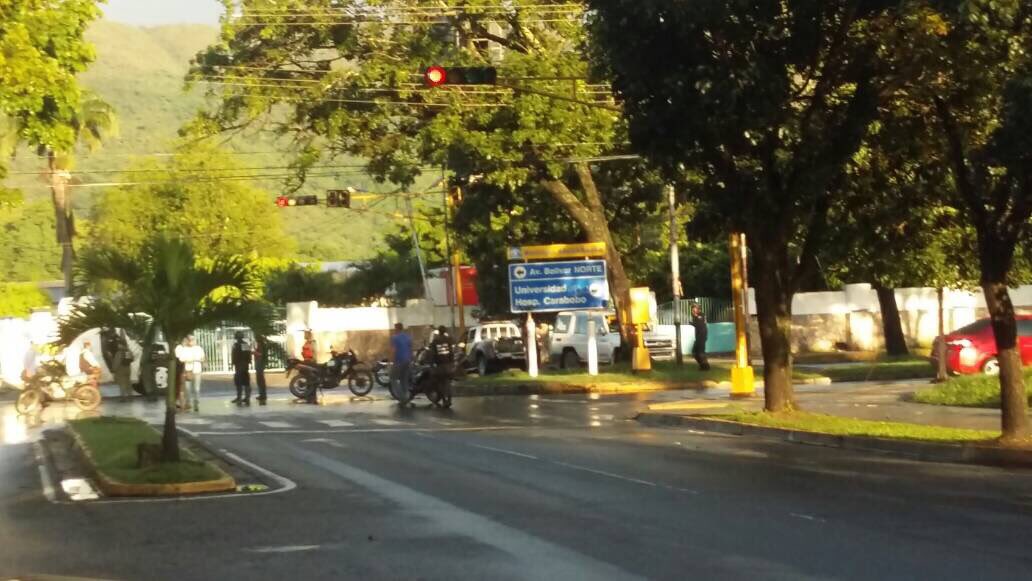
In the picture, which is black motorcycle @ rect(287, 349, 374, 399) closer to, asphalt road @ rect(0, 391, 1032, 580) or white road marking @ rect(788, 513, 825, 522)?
asphalt road @ rect(0, 391, 1032, 580)

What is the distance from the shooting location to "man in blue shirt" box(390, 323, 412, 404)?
33.1m

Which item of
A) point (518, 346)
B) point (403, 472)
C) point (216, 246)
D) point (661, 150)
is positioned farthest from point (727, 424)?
point (216, 246)

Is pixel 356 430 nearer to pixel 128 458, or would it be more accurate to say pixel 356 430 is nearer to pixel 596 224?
pixel 128 458

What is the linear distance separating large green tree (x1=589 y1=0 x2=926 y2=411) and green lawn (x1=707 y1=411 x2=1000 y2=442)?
2.20m

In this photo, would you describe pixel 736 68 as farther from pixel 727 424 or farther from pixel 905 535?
pixel 905 535

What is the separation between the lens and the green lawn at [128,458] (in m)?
16.7

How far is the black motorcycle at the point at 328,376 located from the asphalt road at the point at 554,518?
13.0 m

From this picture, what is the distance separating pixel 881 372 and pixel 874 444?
19.4m

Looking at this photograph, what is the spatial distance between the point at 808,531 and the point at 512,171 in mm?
25357

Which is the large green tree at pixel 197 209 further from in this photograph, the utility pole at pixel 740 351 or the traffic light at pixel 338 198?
the utility pole at pixel 740 351

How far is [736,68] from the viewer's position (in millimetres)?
20500

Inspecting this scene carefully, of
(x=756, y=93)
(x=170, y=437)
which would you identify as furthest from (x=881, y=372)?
(x=170, y=437)

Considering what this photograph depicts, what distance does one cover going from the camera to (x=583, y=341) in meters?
46.2

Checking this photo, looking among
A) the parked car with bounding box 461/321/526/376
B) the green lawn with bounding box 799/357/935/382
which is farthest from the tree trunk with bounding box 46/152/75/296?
the green lawn with bounding box 799/357/935/382
